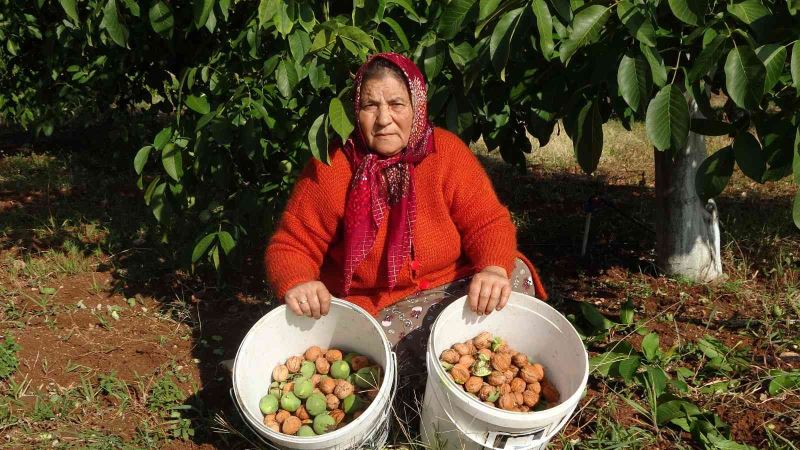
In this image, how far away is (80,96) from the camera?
4.06 metres

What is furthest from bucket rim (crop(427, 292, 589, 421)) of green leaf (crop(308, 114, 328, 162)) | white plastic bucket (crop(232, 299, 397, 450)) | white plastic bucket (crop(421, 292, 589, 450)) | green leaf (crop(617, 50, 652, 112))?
green leaf (crop(617, 50, 652, 112))

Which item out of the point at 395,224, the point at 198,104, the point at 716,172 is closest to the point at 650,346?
the point at 716,172

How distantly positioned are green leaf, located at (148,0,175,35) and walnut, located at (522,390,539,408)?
5.00 feet

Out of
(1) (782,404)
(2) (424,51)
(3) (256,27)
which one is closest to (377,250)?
(2) (424,51)

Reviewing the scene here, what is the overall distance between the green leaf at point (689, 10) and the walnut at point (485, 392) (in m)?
1.04

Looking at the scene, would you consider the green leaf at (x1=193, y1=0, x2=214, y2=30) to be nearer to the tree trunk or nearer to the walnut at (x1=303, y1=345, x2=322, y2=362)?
the walnut at (x1=303, y1=345, x2=322, y2=362)

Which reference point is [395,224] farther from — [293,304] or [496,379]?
[496,379]

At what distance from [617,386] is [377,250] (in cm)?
96

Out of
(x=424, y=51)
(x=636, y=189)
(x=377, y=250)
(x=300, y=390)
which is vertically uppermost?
(x=424, y=51)

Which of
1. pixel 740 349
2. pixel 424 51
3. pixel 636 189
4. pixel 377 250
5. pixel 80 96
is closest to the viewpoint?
pixel 424 51

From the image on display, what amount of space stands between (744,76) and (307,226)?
4.07ft

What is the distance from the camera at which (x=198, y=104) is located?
2074mm

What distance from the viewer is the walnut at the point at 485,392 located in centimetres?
178

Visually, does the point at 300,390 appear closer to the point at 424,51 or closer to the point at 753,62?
the point at 424,51
